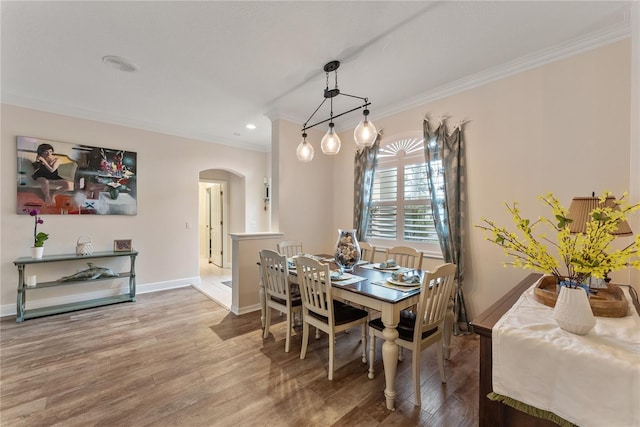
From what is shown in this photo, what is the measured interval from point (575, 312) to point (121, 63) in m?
3.89

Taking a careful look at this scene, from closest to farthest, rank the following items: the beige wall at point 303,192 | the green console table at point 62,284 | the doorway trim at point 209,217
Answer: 1. the green console table at point 62,284
2. the beige wall at point 303,192
3. the doorway trim at point 209,217

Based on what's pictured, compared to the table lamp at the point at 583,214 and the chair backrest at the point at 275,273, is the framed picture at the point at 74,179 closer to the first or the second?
the chair backrest at the point at 275,273

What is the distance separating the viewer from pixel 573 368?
98 centimetres

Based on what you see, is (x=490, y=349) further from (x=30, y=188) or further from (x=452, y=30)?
(x=30, y=188)

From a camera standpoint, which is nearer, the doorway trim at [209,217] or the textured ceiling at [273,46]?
the textured ceiling at [273,46]

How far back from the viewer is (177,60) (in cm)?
254

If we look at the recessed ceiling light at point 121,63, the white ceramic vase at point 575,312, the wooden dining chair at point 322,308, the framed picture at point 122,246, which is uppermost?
the recessed ceiling light at point 121,63

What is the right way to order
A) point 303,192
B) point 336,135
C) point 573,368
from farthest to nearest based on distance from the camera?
1. point 303,192
2. point 336,135
3. point 573,368

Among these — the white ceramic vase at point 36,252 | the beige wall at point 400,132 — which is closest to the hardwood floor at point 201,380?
the white ceramic vase at point 36,252

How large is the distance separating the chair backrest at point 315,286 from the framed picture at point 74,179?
11.4ft

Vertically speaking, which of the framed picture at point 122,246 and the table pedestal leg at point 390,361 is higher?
the framed picture at point 122,246

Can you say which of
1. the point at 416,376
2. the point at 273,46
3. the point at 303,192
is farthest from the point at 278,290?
the point at 273,46

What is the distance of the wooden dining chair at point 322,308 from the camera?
2158 mm

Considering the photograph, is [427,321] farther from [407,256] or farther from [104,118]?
[104,118]
